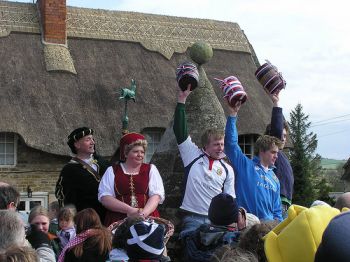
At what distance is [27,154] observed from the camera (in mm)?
16094

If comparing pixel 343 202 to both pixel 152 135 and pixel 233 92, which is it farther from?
pixel 152 135

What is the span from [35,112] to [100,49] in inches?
156

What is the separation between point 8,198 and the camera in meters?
4.39

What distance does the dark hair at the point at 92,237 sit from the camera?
161 inches

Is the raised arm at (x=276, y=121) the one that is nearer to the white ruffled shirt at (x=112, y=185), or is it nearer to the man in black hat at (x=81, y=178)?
the white ruffled shirt at (x=112, y=185)

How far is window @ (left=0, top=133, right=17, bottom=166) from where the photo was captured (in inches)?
635

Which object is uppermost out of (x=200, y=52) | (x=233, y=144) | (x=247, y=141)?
(x=247, y=141)

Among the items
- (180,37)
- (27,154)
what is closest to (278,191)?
(27,154)

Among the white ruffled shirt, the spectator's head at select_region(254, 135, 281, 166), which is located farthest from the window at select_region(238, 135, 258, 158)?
the white ruffled shirt

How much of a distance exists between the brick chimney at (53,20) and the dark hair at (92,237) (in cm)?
1513

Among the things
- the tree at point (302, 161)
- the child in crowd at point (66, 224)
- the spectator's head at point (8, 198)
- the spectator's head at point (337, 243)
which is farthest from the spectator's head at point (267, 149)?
the tree at point (302, 161)

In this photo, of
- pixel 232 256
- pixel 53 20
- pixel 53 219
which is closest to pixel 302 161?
pixel 53 20

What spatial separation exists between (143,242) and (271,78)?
2669 millimetres

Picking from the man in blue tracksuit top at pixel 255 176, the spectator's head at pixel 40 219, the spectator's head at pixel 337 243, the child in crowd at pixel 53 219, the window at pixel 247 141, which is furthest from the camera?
the window at pixel 247 141
